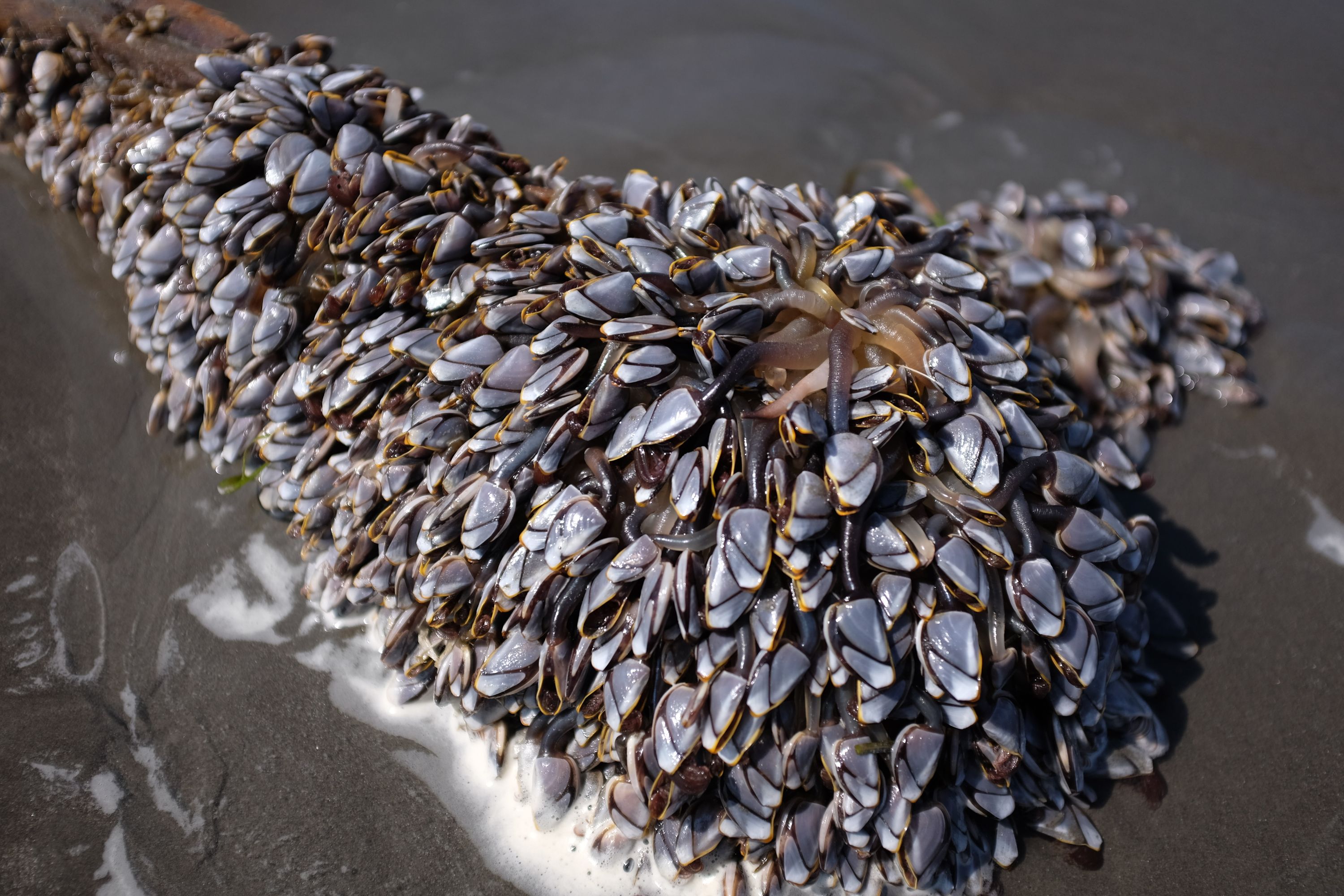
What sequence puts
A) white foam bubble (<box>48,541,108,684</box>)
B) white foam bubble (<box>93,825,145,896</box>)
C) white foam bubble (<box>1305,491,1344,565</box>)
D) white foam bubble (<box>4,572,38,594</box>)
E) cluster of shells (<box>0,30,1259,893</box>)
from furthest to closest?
white foam bubble (<box>1305,491,1344,565</box>) < white foam bubble (<box>4,572,38,594</box>) < white foam bubble (<box>48,541,108,684</box>) < white foam bubble (<box>93,825,145,896</box>) < cluster of shells (<box>0,30,1259,893</box>)

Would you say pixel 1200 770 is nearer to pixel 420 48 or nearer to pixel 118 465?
pixel 118 465

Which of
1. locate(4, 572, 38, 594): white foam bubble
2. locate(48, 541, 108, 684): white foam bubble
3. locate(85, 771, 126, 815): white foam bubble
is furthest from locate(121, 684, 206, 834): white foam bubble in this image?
locate(4, 572, 38, 594): white foam bubble

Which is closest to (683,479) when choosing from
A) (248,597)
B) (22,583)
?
(248,597)

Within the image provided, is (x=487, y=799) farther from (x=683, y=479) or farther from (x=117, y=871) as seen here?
(x=683, y=479)

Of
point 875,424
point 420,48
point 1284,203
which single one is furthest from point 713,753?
point 420,48

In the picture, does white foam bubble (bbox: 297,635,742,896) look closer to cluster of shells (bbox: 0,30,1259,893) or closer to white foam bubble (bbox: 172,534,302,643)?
cluster of shells (bbox: 0,30,1259,893)

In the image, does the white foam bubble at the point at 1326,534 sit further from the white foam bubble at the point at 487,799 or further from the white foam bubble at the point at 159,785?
the white foam bubble at the point at 159,785

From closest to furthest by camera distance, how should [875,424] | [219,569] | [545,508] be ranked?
[875,424] < [545,508] < [219,569]

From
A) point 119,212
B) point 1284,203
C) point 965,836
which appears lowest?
point 965,836
